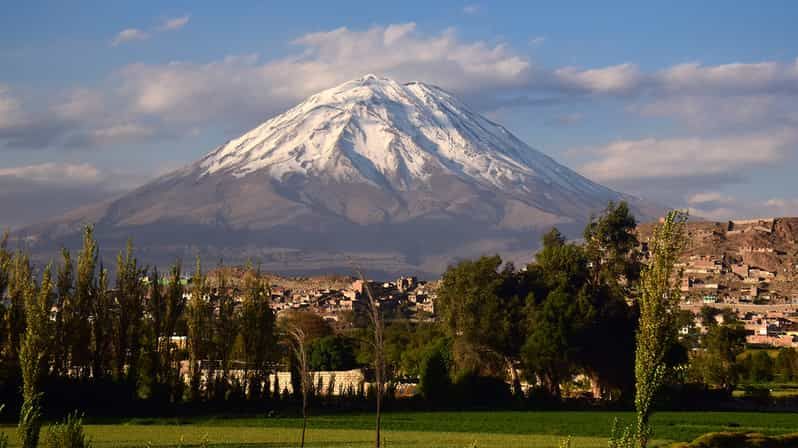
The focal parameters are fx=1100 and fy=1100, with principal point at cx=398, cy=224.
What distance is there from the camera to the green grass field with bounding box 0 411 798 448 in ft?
Answer: 107

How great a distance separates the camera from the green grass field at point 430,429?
32.5 m

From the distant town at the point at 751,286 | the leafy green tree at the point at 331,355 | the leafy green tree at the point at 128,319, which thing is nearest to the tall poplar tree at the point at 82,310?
the leafy green tree at the point at 128,319

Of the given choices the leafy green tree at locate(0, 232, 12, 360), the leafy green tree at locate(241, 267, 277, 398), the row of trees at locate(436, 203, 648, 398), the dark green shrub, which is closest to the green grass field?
the leafy green tree at locate(0, 232, 12, 360)


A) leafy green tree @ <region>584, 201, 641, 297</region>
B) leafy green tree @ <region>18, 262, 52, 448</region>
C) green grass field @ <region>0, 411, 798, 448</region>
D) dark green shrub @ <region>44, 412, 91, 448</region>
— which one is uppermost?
leafy green tree @ <region>584, 201, 641, 297</region>

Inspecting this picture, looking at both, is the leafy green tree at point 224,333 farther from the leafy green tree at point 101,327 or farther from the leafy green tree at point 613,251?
the leafy green tree at point 613,251

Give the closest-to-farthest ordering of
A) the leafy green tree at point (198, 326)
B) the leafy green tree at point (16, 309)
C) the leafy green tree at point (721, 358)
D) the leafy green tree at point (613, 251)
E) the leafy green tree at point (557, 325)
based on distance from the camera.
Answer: the leafy green tree at point (16, 309)
the leafy green tree at point (198, 326)
the leafy green tree at point (557, 325)
the leafy green tree at point (613, 251)
the leafy green tree at point (721, 358)

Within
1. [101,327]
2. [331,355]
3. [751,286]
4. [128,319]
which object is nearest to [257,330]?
[128,319]

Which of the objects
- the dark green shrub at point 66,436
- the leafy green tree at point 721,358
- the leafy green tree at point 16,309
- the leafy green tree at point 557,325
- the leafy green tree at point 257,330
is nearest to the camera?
the dark green shrub at point 66,436

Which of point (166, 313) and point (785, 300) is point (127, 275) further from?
point (785, 300)

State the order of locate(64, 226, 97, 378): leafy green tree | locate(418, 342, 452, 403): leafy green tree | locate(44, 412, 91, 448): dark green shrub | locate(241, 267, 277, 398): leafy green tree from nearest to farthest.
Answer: locate(44, 412, 91, 448): dark green shrub
locate(64, 226, 97, 378): leafy green tree
locate(418, 342, 452, 403): leafy green tree
locate(241, 267, 277, 398): leafy green tree

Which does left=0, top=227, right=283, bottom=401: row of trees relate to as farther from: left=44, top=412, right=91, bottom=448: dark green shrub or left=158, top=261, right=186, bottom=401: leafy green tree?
left=44, top=412, right=91, bottom=448: dark green shrub

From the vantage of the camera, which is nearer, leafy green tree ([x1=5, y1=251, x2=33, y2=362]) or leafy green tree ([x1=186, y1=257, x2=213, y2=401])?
leafy green tree ([x1=5, y1=251, x2=33, y2=362])

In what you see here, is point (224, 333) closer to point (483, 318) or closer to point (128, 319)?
point (128, 319)

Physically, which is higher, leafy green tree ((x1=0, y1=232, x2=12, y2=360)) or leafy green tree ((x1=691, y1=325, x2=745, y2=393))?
leafy green tree ((x1=0, y1=232, x2=12, y2=360))
